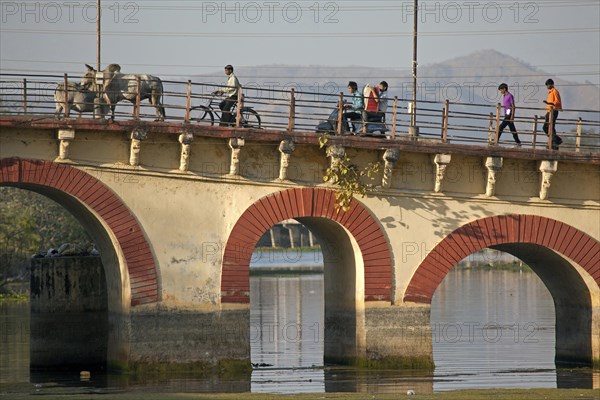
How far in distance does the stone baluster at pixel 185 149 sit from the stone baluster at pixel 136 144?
0.78 meters

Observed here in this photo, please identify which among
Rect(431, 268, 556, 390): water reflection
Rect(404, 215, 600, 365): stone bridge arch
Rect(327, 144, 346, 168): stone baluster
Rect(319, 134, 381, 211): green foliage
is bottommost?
Rect(431, 268, 556, 390): water reflection

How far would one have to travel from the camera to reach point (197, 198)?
Answer: 26.5 meters

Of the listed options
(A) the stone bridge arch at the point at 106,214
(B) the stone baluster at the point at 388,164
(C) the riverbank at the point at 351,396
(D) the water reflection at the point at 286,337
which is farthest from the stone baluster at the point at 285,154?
(C) the riverbank at the point at 351,396

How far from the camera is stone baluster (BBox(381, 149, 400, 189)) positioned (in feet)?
90.0

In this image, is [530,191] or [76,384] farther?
[530,191]

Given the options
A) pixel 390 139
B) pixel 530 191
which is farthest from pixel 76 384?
pixel 530 191

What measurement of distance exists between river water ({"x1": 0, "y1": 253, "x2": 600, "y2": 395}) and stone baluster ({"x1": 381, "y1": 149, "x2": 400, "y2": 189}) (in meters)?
4.11

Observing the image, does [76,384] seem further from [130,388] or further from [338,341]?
[338,341]

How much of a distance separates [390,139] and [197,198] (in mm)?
4503

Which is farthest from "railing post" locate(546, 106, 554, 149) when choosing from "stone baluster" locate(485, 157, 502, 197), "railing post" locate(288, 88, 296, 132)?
"railing post" locate(288, 88, 296, 132)

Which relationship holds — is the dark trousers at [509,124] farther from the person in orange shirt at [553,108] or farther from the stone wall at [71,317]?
the stone wall at [71,317]

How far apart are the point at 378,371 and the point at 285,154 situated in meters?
5.03

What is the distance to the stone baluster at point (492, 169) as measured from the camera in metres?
28.2

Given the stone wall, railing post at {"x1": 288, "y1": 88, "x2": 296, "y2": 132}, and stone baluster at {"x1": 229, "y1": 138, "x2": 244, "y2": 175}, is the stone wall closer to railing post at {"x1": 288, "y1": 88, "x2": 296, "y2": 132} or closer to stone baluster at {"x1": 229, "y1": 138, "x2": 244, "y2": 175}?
stone baluster at {"x1": 229, "y1": 138, "x2": 244, "y2": 175}
